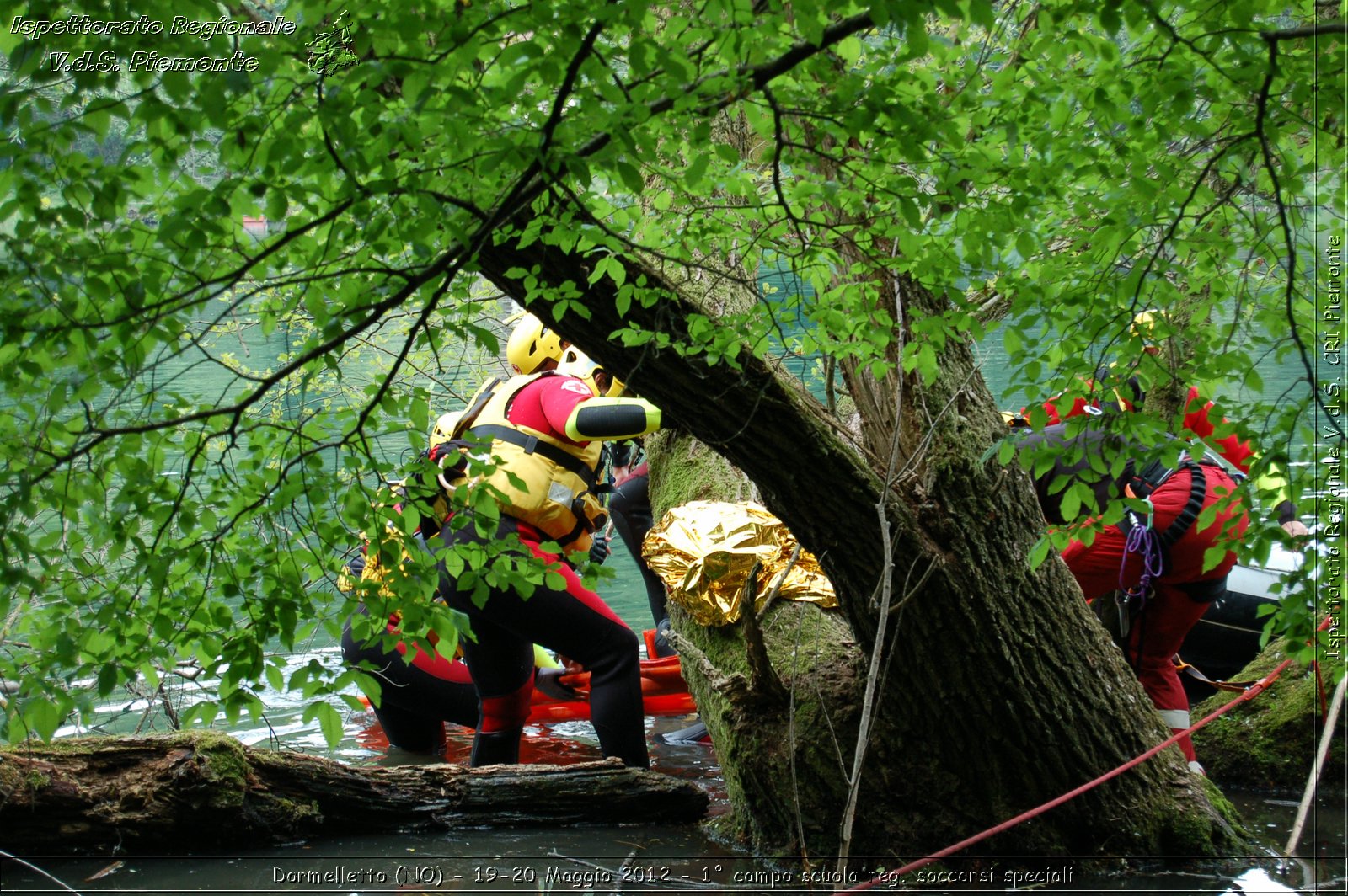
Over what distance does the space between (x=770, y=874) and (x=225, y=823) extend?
6.10 ft

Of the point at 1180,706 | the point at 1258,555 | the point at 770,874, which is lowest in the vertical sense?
the point at 770,874

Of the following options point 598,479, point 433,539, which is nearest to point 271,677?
point 433,539

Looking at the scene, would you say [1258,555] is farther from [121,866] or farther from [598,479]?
[121,866]

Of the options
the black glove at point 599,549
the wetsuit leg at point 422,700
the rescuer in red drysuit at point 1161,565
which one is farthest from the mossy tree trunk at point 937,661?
the wetsuit leg at point 422,700

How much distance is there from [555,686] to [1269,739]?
11.2 ft

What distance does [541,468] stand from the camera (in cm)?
441

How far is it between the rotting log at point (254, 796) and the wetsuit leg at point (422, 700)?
828 millimetres

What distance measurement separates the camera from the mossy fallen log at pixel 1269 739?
4484mm

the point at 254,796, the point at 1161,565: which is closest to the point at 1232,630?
the point at 1161,565

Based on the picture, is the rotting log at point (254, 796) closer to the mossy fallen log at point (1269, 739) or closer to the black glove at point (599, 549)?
the black glove at point (599, 549)

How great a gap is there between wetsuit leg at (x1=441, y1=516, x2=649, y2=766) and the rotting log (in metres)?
0.33

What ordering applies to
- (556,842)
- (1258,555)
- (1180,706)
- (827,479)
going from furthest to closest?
(1180,706) → (556,842) → (827,479) → (1258,555)

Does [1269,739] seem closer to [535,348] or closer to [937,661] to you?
[937,661]

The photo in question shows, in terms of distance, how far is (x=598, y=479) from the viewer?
4.70m
